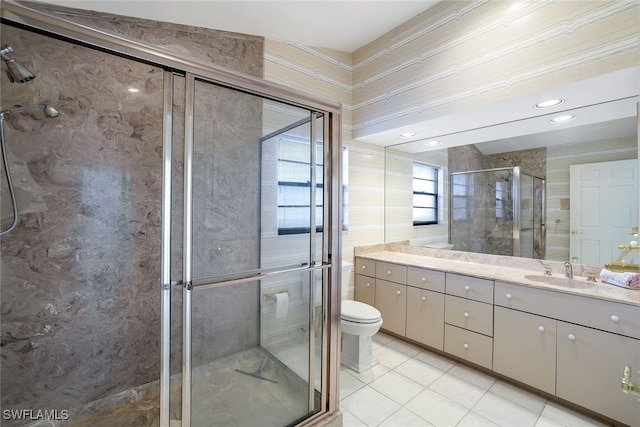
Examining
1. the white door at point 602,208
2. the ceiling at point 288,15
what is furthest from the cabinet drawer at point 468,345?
the ceiling at point 288,15

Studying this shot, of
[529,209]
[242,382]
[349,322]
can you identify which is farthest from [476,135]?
[242,382]

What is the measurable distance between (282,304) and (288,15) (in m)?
2.10

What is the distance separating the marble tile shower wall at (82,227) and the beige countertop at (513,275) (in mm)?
2123

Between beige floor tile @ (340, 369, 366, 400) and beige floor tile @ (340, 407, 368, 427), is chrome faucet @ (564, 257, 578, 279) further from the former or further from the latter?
beige floor tile @ (340, 407, 368, 427)

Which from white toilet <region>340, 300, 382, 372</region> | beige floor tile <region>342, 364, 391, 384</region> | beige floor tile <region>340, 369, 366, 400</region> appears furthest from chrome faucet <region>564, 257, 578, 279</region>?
beige floor tile <region>340, 369, 366, 400</region>

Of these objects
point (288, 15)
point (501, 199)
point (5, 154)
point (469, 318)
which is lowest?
point (469, 318)

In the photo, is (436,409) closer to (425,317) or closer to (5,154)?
(425,317)

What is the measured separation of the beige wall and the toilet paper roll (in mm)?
1440

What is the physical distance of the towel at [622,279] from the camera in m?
1.71

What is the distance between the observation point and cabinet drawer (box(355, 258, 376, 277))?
2.84 meters

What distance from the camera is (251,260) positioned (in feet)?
4.61

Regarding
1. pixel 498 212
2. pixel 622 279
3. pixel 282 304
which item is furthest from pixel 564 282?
pixel 282 304

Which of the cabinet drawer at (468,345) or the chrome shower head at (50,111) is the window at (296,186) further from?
the cabinet drawer at (468,345)

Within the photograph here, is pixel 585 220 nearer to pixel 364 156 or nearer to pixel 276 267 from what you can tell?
pixel 364 156
